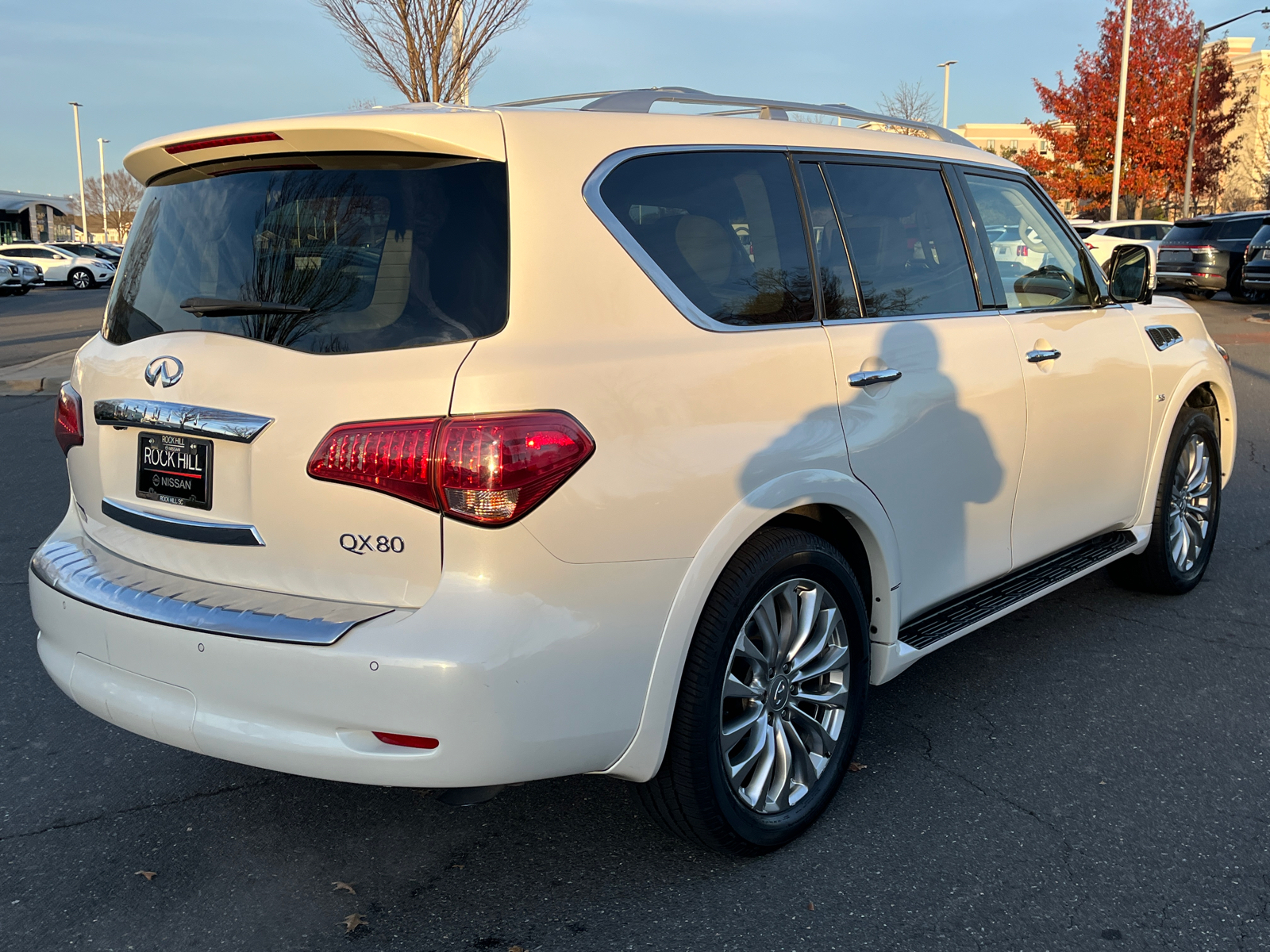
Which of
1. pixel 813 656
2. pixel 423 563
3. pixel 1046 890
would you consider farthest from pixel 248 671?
pixel 1046 890

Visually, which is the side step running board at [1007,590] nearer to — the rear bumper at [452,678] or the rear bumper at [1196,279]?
the rear bumper at [452,678]

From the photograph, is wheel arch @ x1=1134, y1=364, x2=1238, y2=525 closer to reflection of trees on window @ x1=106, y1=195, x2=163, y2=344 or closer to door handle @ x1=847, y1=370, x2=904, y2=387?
door handle @ x1=847, y1=370, x2=904, y2=387

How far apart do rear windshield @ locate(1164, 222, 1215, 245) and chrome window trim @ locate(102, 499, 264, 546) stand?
25.5 metres

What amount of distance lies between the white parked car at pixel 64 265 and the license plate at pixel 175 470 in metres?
45.7

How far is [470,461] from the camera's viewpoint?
233cm

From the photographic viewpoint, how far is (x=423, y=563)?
7.77ft

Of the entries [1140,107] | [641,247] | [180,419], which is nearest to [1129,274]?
[641,247]

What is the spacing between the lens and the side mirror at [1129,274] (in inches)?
179

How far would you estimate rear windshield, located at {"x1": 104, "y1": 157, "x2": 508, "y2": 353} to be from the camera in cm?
248

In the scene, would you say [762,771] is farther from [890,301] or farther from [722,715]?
[890,301]

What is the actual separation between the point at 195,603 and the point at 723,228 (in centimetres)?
161

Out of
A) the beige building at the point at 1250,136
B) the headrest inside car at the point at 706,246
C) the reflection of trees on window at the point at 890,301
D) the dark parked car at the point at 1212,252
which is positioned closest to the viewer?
the headrest inside car at the point at 706,246

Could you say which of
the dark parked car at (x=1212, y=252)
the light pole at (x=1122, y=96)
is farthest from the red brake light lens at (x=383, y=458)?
the light pole at (x=1122, y=96)

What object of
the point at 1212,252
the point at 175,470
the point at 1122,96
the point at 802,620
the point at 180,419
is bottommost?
the point at 802,620
